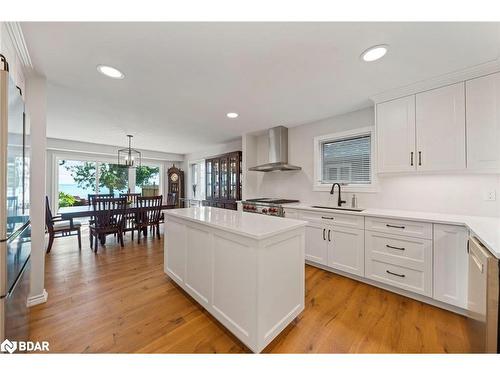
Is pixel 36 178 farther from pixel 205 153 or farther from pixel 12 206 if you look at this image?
pixel 205 153

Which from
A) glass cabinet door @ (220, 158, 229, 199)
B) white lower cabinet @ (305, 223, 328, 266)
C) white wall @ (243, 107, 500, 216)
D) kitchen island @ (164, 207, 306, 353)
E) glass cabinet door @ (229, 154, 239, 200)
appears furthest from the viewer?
glass cabinet door @ (220, 158, 229, 199)

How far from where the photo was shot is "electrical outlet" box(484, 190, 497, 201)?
192cm

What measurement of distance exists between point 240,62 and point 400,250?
2.48 metres

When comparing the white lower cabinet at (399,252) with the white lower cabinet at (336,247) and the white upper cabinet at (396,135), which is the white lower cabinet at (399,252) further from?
the white upper cabinet at (396,135)

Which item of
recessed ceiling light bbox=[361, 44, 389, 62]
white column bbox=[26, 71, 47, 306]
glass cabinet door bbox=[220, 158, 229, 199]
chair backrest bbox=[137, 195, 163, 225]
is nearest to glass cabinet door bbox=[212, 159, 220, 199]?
glass cabinet door bbox=[220, 158, 229, 199]

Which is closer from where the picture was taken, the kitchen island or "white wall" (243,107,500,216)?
the kitchen island

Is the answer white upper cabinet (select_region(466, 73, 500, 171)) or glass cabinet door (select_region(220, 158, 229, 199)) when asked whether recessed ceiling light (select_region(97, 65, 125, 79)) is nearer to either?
glass cabinet door (select_region(220, 158, 229, 199))

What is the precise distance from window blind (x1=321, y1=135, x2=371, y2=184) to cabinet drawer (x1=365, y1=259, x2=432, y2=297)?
1183 mm

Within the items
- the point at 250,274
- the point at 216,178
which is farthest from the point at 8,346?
the point at 216,178

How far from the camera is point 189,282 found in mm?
1946

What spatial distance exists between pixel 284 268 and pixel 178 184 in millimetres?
6284

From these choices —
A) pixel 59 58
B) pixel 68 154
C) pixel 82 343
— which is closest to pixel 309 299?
pixel 82 343

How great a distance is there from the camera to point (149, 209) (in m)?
4.08

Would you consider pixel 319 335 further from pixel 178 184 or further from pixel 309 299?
pixel 178 184
